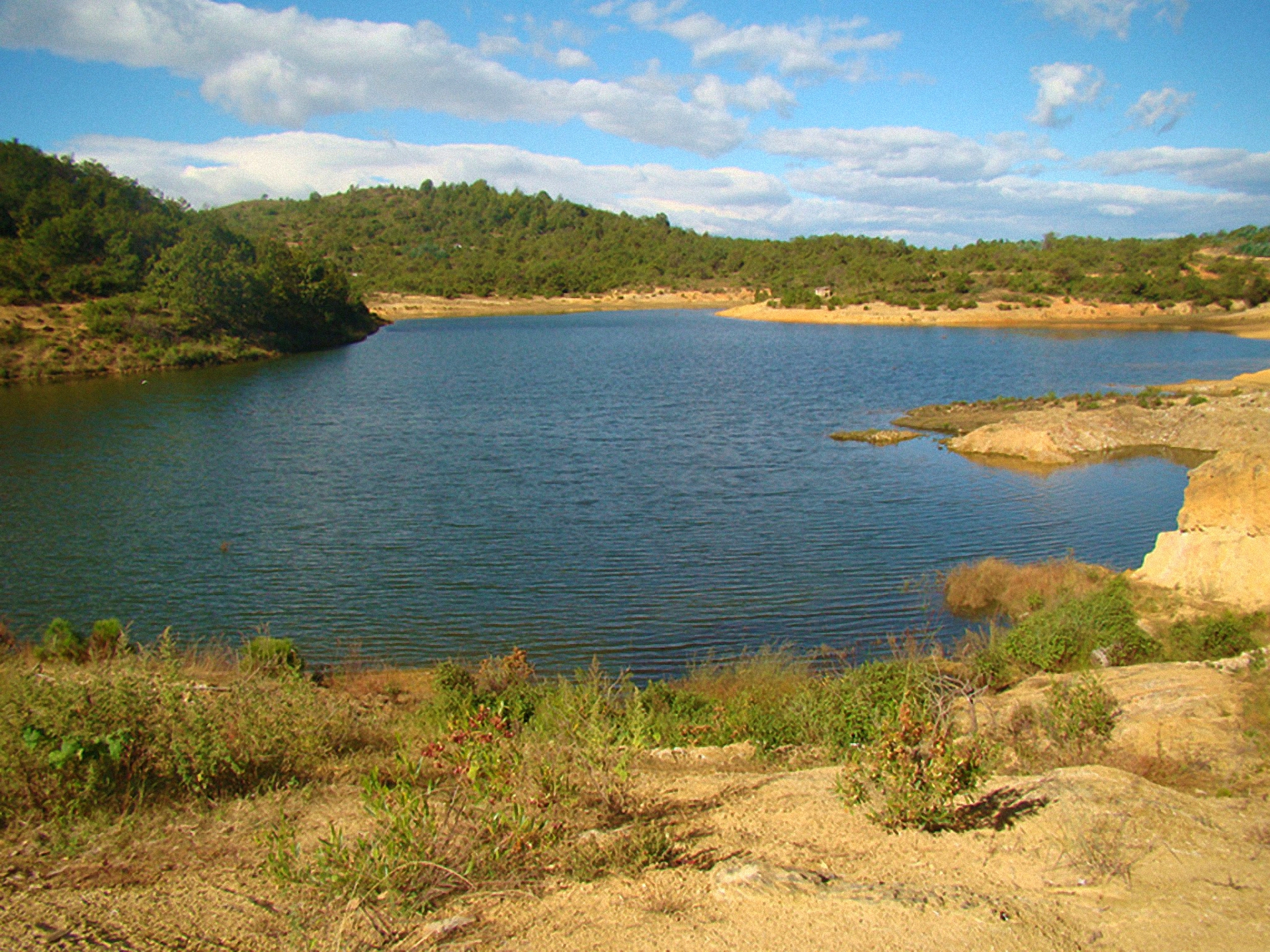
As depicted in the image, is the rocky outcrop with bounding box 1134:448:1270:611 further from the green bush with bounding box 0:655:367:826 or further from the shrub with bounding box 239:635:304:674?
the shrub with bounding box 239:635:304:674

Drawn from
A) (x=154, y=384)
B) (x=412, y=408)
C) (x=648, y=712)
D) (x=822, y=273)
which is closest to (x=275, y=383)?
(x=154, y=384)

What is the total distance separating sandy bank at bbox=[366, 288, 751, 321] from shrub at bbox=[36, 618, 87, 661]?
97.1 m

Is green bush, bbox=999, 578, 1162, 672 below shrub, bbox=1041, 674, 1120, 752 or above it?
below

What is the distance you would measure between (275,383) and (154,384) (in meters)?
6.07

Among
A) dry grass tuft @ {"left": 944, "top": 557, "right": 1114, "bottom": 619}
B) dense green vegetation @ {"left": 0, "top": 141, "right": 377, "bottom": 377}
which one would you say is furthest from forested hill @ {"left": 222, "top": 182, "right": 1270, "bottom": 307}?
dry grass tuft @ {"left": 944, "top": 557, "right": 1114, "bottom": 619}

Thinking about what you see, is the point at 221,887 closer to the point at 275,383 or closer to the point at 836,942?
the point at 836,942

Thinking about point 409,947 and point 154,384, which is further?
point 154,384

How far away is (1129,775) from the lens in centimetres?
584

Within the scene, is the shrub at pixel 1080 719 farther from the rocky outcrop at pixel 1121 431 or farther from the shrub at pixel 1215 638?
the rocky outcrop at pixel 1121 431

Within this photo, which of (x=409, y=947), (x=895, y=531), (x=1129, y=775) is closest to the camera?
(x=409, y=947)

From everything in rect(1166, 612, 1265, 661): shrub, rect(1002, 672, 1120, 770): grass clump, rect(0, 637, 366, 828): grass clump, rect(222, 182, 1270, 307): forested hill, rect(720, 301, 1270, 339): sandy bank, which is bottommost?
rect(1166, 612, 1265, 661): shrub

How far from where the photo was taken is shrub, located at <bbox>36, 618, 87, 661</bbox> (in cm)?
1045

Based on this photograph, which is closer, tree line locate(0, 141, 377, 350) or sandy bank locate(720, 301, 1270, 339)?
tree line locate(0, 141, 377, 350)

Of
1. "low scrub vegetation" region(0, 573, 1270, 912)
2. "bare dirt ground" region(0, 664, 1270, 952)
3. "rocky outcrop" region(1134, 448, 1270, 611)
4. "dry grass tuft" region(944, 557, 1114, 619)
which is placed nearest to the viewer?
"bare dirt ground" region(0, 664, 1270, 952)
